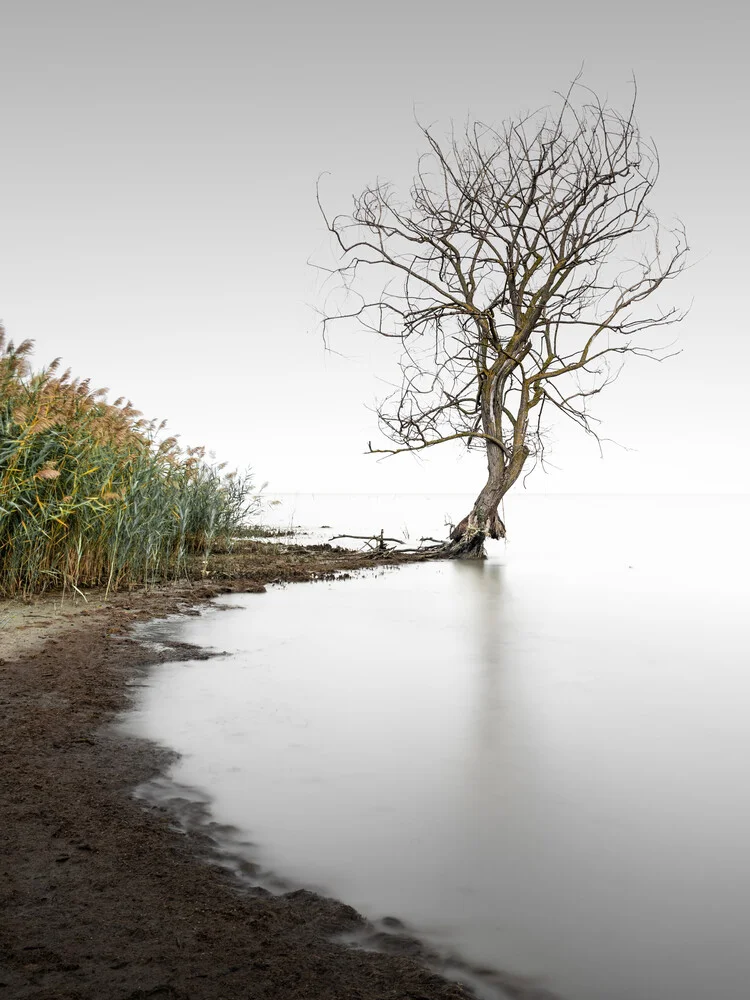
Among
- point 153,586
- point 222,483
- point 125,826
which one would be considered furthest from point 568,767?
point 222,483

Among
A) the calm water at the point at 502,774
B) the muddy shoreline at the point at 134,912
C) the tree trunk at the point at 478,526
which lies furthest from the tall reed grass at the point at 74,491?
the tree trunk at the point at 478,526

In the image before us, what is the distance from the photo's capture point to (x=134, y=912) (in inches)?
91.2

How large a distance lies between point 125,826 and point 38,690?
2013 millimetres

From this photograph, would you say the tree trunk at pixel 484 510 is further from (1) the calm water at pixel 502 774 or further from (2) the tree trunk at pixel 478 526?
(1) the calm water at pixel 502 774

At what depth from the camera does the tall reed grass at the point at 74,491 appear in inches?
282

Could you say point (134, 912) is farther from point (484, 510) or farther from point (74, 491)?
point (484, 510)

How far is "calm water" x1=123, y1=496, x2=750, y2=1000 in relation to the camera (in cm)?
242

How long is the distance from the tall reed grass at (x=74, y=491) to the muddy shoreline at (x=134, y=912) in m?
3.57

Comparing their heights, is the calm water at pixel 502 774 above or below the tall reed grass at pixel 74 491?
below

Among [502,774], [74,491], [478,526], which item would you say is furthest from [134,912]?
[478,526]

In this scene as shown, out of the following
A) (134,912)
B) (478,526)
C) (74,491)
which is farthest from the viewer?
(478,526)

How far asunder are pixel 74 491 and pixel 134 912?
5604mm

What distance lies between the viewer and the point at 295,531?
2056 cm

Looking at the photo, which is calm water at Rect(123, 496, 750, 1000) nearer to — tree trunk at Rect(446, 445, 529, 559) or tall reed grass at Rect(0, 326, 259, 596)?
tall reed grass at Rect(0, 326, 259, 596)
